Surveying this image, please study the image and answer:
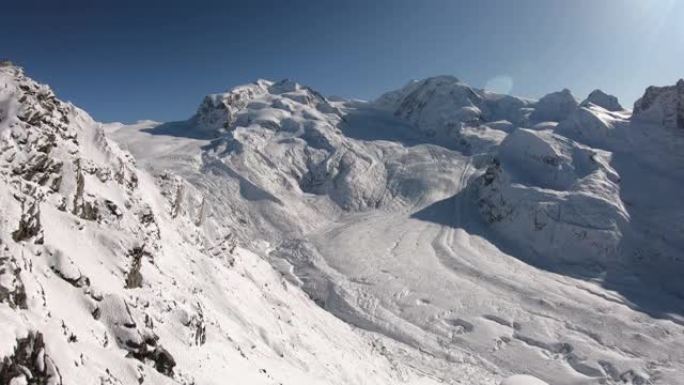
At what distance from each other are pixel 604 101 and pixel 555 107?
47.0 ft

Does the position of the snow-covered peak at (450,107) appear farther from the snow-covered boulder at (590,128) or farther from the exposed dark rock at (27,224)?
the exposed dark rock at (27,224)

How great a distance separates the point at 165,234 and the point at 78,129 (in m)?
6.75

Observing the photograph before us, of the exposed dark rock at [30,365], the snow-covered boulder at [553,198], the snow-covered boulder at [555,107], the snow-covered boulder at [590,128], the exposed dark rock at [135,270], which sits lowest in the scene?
the exposed dark rock at [30,365]

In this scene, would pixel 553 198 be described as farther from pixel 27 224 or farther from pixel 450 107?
pixel 27 224


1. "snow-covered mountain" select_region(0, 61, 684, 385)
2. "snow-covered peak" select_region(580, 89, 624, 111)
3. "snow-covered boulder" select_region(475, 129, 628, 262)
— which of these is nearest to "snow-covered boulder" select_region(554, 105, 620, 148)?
"snow-covered mountain" select_region(0, 61, 684, 385)

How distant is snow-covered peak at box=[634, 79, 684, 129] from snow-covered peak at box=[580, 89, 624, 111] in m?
29.5

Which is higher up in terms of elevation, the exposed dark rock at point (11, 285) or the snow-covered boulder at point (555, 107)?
the snow-covered boulder at point (555, 107)

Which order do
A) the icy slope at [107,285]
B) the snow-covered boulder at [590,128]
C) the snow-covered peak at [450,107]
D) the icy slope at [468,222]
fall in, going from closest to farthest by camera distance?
the icy slope at [107,285] < the icy slope at [468,222] < the snow-covered boulder at [590,128] < the snow-covered peak at [450,107]

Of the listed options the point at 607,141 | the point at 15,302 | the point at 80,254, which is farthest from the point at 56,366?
the point at 607,141

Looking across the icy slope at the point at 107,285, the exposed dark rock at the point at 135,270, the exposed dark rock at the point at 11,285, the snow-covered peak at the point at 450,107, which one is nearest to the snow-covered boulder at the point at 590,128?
the snow-covered peak at the point at 450,107

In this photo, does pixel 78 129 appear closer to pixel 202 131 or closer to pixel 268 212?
pixel 268 212

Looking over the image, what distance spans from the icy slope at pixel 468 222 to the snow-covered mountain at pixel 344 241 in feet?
1.47

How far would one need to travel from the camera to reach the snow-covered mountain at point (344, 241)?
1591 cm

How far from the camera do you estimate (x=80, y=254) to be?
55.6ft
